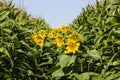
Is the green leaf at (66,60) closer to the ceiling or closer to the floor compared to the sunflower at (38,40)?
closer to the floor

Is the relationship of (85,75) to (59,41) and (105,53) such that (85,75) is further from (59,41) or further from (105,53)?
(59,41)

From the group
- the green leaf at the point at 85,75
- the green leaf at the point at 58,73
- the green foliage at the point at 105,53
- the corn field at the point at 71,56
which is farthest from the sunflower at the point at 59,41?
the green leaf at the point at 85,75

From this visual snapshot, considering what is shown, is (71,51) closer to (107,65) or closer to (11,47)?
(107,65)

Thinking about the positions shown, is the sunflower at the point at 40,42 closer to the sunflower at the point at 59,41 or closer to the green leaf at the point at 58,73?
the sunflower at the point at 59,41

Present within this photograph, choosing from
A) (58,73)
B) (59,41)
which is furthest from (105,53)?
(59,41)

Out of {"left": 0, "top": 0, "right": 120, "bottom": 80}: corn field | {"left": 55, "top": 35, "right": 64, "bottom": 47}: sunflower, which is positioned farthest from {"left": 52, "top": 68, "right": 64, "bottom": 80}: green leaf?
{"left": 55, "top": 35, "right": 64, "bottom": 47}: sunflower

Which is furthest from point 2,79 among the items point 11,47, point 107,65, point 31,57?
point 107,65

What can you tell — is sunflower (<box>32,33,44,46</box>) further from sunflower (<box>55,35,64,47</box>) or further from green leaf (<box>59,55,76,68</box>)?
green leaf (<box>59,55,76,68</box>)

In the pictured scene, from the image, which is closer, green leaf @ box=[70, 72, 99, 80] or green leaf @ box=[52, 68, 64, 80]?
green leaf @ box=[70, 72, 99, 80]

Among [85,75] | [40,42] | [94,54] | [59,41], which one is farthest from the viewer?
[40,42]

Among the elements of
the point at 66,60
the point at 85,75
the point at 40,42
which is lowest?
the point at 85,75

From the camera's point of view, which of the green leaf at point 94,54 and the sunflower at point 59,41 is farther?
the sunflower at point 59,41

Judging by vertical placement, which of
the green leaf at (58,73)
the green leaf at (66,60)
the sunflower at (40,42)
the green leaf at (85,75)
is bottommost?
the green leaf at (85,75)

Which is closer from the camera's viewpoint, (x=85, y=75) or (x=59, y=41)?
(x=85, y=75)
